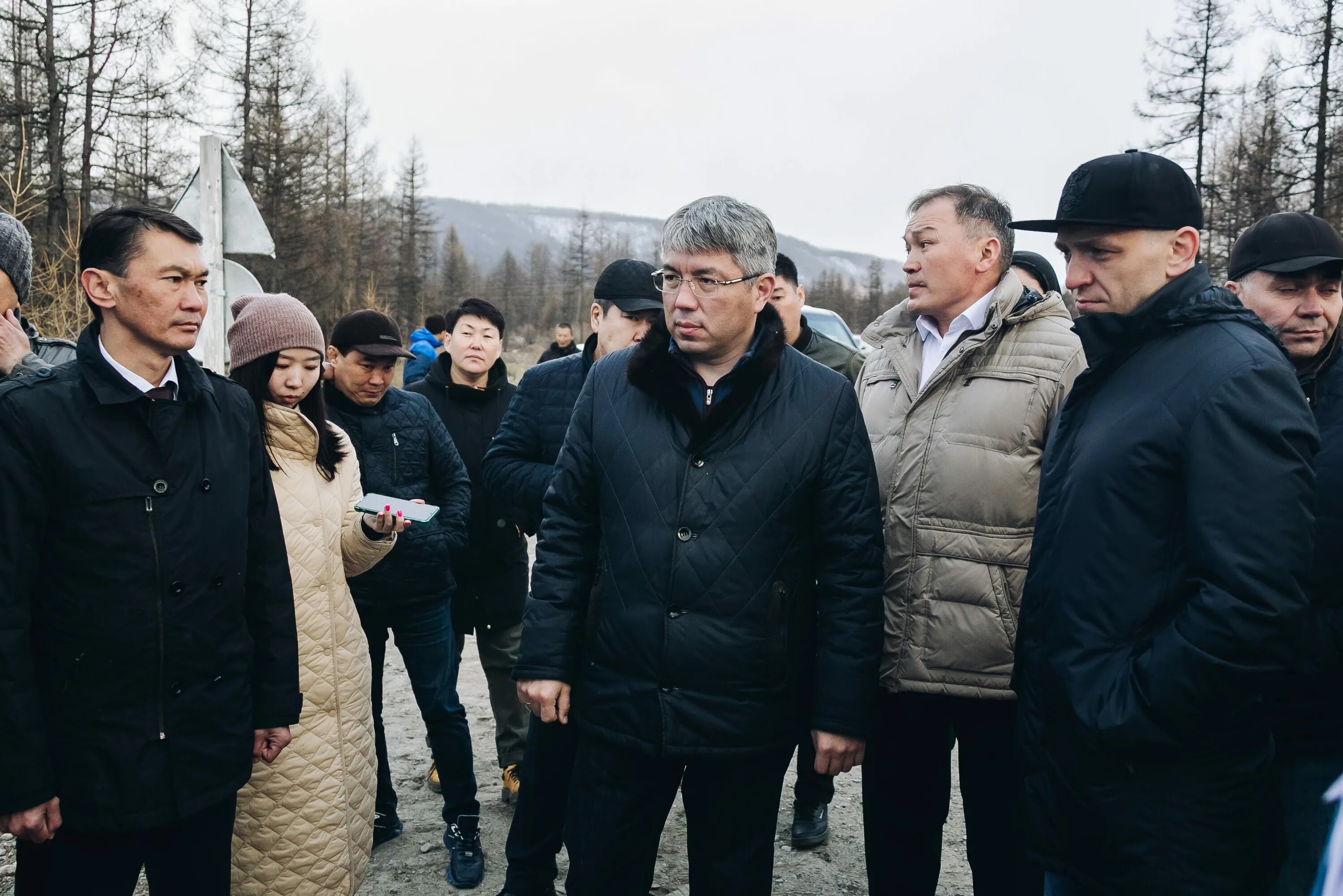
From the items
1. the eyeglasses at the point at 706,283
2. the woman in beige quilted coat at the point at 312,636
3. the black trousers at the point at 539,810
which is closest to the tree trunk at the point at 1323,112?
the eyeglasses at the point at 706,283

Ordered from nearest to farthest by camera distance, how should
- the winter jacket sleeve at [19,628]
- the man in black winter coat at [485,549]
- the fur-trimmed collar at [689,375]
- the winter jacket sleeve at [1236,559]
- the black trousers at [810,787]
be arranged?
the winter jacket sleeve at [1236,559] → the winter jacket sleeve at [19,628] → the fur-trimmed collar at [689,375] → the black trousers at [810,787] → the man in black winter coat at [485,549]

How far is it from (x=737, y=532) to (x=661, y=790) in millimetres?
768

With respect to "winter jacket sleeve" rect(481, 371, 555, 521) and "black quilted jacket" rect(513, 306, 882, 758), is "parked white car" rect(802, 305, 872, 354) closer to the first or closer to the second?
"winter jacket sleeve" rect(481, 371, 555, 521)

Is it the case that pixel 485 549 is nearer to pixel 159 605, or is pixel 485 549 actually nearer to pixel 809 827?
pixel 809 827

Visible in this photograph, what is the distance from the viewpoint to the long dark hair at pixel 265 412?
3.00m

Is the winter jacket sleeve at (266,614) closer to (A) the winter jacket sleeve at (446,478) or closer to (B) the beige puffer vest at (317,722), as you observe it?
(B) the beige puffer vest at (317,722)

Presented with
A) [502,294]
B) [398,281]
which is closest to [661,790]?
[398,281]

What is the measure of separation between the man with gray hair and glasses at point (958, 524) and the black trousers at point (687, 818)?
607 mm

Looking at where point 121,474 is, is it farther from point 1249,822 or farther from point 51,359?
point 1249,822

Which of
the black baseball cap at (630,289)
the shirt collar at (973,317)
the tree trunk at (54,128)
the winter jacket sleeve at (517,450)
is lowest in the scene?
the winter jacket sleeve at (517,450)

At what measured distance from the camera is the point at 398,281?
45844 millimetres

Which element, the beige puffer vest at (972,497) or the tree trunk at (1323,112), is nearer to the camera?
the beige puffer vest at (972,497)

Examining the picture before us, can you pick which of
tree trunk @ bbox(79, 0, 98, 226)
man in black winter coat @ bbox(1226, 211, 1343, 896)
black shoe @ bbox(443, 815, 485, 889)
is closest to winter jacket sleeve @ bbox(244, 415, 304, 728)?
black shoe @ bbox(443, 815, 485, 889)

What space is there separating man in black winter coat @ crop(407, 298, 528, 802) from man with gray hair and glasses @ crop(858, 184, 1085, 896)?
6.23ft
